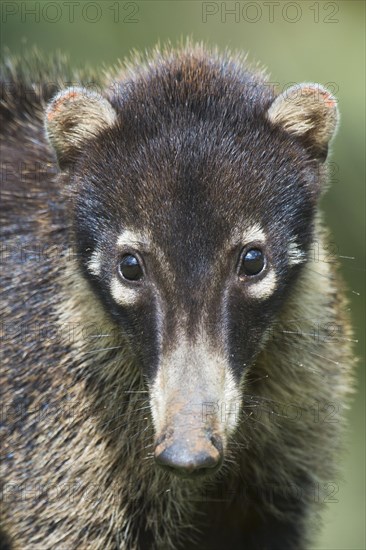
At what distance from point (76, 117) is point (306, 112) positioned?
1332 millimetres

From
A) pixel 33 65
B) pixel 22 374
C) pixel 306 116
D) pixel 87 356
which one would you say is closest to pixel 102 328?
pixel 87 356

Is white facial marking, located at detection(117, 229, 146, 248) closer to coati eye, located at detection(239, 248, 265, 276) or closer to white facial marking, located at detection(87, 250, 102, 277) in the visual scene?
white facial marking, located at detection(87, 250, 102, 277)

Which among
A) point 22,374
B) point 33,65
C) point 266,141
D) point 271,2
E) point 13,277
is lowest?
point 22,374

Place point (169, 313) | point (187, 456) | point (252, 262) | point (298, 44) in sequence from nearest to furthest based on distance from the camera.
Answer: point (187, 456) → point (169, 313) → point (252, 262) → point (298, 44)

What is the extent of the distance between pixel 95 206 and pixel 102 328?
0.88 metres

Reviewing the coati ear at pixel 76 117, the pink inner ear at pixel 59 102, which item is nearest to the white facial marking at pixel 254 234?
the coati ear at pixel 76 117

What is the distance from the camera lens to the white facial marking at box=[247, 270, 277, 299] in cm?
579

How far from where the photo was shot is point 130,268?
582 cm

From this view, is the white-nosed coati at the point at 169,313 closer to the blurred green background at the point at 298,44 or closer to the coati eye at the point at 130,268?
the coati eye at the point at 130,268

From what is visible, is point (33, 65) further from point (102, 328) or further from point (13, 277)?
point (102, 328)

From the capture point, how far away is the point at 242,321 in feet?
18.9

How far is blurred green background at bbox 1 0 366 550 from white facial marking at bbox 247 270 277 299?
15.6ft

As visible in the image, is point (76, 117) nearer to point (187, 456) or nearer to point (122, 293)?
point (122, 293)

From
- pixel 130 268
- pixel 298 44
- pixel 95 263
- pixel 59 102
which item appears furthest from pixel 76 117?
pixel 298 44
